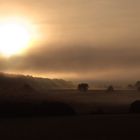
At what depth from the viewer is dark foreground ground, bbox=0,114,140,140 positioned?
20406 mm

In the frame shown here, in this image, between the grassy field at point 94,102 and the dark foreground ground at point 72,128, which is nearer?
the dark foreground ground at point 72,128

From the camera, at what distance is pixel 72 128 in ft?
75.5

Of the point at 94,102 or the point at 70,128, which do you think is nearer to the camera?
the point at 70,128

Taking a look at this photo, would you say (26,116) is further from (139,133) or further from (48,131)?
(139,133)

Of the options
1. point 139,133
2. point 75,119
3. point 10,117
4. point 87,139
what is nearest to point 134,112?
point 75,119

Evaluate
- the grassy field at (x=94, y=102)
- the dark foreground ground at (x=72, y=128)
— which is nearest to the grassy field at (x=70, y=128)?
the dark foreground ground at (x=72, y=128)

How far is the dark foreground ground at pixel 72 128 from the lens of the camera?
66.9 feet

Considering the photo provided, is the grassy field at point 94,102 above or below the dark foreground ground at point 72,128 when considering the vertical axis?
above

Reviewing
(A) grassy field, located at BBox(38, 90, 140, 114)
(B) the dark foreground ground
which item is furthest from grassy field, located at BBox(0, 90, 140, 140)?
(A) grassy field, located at BBox(38, 90, 140, 114)

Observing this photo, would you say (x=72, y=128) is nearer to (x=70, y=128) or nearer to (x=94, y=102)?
Answer: (x=70, y=128)

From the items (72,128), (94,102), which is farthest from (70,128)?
(94,102)

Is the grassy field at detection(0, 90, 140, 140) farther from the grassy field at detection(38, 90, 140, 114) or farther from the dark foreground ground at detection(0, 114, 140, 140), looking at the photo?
the grassy field at detection(38, 90, 140, 114)

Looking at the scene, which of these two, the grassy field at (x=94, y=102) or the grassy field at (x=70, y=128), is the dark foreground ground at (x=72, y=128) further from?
the grassy field at (x=94, y=102)

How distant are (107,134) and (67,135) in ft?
5.64
